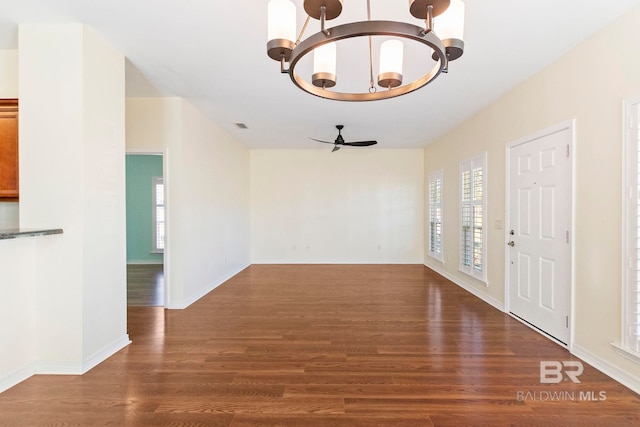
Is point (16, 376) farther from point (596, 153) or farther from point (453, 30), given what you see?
point (596, 153)

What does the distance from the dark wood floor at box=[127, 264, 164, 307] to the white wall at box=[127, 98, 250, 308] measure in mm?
643

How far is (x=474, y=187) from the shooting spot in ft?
15.4

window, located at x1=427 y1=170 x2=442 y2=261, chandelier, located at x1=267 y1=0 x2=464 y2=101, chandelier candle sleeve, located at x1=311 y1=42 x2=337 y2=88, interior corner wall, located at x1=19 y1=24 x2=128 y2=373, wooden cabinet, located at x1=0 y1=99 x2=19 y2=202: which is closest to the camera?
chandelier, located at x1=267 y1=0 x2=464 y2=101

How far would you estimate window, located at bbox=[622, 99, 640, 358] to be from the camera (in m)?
2.16

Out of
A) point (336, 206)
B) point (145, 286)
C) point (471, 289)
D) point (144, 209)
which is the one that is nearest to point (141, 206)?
point (144, 209)

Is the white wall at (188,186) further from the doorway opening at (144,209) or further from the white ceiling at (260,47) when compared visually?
the doorway opening at (144,209)

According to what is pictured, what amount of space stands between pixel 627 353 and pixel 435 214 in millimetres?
4497

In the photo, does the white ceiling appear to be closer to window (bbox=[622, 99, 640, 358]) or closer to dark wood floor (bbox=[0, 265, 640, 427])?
window (bbox=[622, 99, 640, 358])

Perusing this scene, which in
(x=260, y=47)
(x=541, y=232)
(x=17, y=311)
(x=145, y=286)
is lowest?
(x=145, y=286)

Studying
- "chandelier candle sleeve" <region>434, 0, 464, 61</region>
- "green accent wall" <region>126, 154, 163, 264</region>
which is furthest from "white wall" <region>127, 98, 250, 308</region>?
"chandelier candle sleeve" <region>434, 0, 464, 61</region>

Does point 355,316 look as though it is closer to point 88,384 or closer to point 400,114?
point 88,384

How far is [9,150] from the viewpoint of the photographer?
8.44 ft

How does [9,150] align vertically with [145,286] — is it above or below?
above

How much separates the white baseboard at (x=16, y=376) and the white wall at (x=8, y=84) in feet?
4.39
